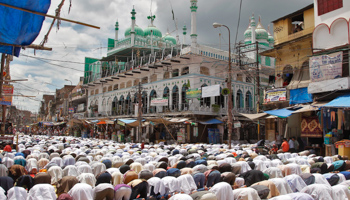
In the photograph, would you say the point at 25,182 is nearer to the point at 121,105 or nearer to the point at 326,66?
the point at 326,66

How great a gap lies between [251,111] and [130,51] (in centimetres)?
1786

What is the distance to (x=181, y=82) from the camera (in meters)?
31.2

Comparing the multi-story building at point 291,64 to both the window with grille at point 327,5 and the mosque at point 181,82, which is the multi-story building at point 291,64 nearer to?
the window with grille at point 327,5

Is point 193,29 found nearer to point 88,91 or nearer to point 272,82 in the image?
point 272,82

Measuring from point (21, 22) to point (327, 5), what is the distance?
17298mm

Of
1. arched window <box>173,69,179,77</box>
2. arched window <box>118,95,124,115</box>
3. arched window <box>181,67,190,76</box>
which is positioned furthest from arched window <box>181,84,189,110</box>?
arched window <box>118,95,124,115</box>

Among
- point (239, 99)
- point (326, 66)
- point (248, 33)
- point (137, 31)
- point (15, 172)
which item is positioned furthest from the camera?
point (137, 31)

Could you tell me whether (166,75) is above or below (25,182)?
above

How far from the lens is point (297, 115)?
21.1m

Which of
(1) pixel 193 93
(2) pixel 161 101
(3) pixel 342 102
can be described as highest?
(1) pixel 193 93

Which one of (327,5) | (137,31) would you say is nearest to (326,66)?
(327,5)

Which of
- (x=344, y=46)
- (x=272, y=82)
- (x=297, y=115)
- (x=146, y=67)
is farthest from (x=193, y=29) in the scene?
(x=344, y=46)

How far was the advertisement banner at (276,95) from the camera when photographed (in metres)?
20.4

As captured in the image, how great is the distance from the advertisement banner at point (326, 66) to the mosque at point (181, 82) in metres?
7.25
